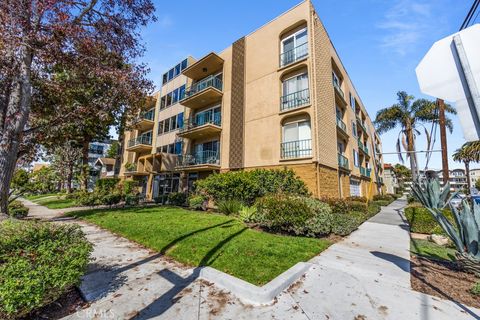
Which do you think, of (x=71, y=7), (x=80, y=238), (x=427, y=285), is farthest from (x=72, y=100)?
(x=427, y=285)

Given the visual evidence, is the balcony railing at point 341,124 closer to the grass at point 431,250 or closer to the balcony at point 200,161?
the balcony at point 200,161

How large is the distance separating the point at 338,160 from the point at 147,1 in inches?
635

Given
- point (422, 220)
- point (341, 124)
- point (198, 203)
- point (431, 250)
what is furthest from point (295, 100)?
point (431, 250)

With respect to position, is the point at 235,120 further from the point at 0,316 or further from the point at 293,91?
the point at 0,316

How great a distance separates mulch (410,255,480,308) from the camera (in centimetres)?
388

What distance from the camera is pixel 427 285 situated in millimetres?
4324

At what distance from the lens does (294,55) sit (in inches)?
604

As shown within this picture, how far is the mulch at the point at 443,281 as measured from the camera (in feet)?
12.7

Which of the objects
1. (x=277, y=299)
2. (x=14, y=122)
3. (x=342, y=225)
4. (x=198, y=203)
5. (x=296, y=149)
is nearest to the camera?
(x=277, y=299)

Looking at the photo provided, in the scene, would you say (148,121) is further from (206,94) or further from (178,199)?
(178,199)

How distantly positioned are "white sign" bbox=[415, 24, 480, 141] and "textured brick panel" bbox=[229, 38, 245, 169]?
14447 millimetres

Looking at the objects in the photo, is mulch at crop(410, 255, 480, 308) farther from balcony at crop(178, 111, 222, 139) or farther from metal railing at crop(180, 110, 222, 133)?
metal railing at crop(180, 110, 222, 133)

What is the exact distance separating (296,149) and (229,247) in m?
9.64

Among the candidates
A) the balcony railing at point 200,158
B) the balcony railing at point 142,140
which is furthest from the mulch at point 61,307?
the balcony railing at point 142,140
